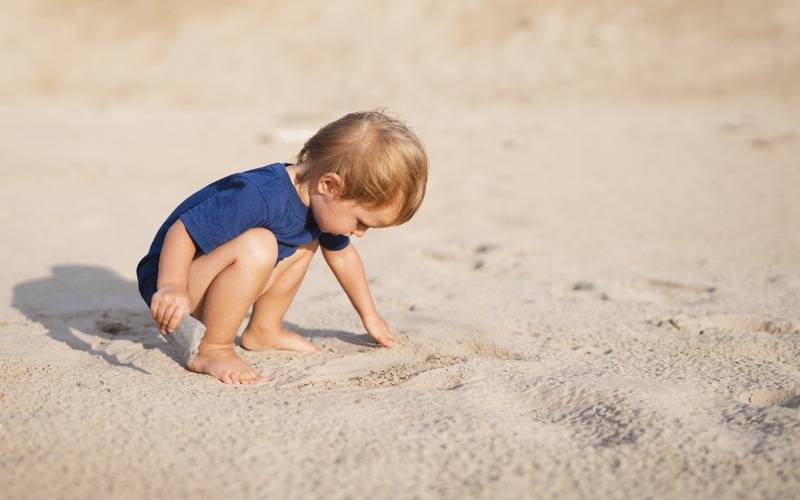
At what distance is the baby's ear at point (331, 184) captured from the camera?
6.91ft

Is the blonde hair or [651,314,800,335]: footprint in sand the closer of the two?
the blonde hair

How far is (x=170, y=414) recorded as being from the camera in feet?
5.85

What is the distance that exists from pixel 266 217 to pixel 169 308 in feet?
1.13

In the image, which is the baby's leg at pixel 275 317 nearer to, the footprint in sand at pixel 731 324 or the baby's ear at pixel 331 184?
the baby's ear at pixel 331 184

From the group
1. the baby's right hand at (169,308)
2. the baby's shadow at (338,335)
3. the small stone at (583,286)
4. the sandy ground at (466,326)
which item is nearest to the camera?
the sandy ground at (466,326)

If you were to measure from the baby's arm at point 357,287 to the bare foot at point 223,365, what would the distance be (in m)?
0.41

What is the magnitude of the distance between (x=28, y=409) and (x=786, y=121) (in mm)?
6609

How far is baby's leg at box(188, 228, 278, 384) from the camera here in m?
2.05

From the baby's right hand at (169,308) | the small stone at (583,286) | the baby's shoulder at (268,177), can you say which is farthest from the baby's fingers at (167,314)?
the small stone at (583,286)

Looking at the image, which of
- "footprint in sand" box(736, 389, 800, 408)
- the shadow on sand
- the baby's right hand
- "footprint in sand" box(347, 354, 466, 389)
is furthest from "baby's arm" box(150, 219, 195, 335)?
"footprint in sand" box(736, 389, 800, 408)

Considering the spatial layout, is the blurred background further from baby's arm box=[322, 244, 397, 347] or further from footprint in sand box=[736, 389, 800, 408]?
footprint in sand box=[736, 389, 800, 408]

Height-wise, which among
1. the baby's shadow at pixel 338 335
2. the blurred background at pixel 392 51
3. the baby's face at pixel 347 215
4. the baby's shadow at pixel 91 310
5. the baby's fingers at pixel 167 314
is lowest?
the baby's shadow at pixel 338 335

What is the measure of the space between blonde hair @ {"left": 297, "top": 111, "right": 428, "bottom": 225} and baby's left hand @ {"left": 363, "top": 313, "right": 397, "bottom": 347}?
37 centimetres

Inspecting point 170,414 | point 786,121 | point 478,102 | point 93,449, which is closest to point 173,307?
point 170,414
